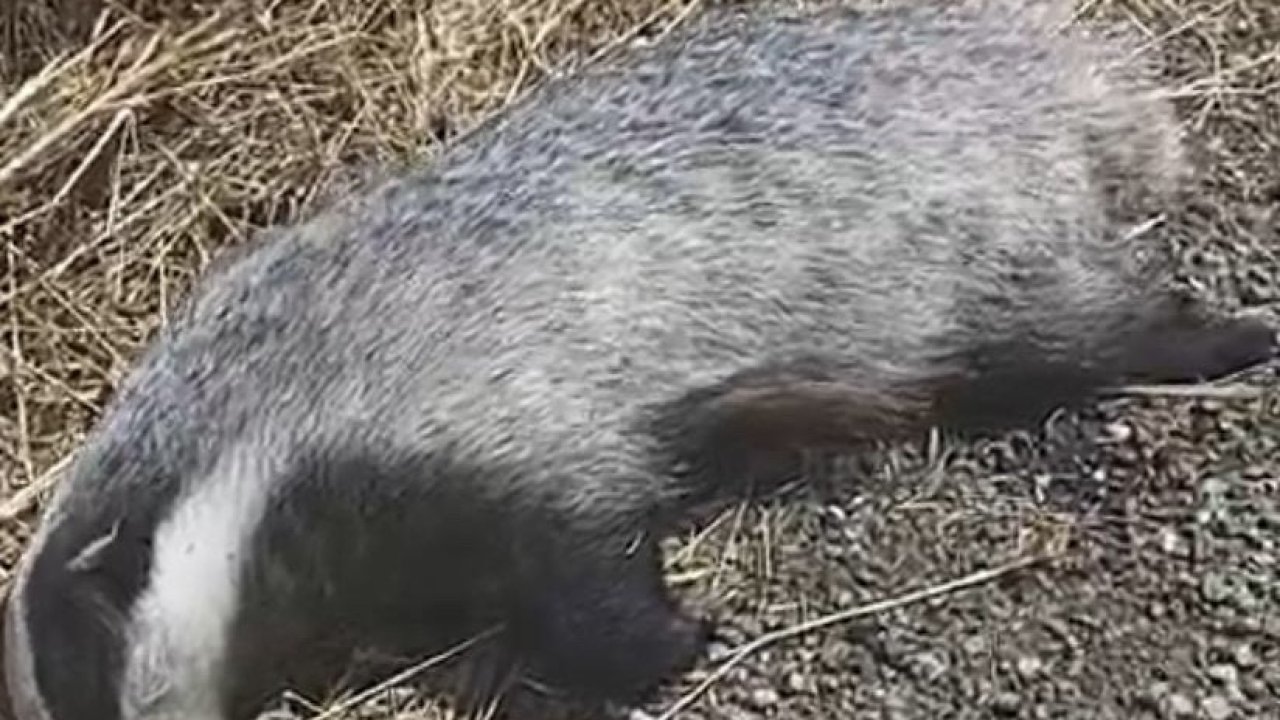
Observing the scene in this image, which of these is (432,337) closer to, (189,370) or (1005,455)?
(189,370)

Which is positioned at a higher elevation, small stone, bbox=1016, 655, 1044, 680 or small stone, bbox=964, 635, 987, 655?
small stone, bbox=964, 635, 987, 655

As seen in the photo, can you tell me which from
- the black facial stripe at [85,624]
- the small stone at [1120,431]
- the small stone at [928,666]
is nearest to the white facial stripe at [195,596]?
the black facial stripe at [85,624]

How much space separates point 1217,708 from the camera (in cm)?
242

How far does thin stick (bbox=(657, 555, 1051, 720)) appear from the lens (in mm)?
2533

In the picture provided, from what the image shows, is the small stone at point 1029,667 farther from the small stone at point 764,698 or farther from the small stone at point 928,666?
the small stone at point 764,698

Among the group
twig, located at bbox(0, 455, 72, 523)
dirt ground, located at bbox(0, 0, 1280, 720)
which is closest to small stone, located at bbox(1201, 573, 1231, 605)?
dirt ground, located at bbox(0, 0, 1280, 720)

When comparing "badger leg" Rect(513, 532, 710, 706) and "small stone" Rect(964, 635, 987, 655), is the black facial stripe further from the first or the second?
"small stone" Rect(964, 635, 987, 655)

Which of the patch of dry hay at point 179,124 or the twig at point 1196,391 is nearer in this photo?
the twig at point 1196,391

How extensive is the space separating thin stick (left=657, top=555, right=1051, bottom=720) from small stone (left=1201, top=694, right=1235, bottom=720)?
213 millimetres

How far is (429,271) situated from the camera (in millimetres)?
2549

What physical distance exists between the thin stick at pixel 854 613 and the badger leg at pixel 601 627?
3 centimetres

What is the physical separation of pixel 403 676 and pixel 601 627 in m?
0.20

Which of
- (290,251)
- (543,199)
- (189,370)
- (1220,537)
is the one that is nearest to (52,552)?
(189,370)

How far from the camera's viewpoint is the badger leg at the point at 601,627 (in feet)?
8.36
